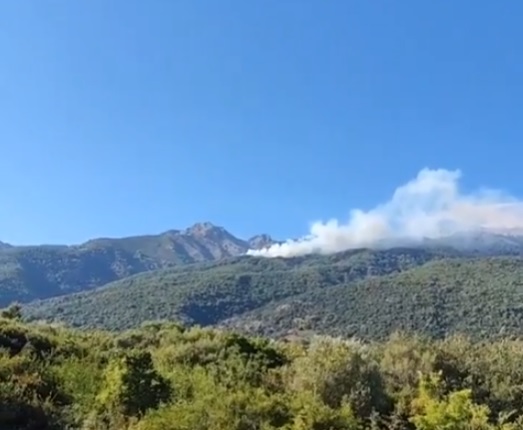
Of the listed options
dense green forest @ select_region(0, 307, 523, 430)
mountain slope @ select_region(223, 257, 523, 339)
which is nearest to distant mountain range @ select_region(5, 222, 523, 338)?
mountain slope @ select_region(223, 257, 523, 339)

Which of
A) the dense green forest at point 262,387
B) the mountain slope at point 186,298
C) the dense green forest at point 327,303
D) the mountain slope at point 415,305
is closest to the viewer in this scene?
the dense green forest at point 262,387

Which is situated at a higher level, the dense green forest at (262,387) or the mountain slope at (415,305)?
the dense green forest at (262,387)

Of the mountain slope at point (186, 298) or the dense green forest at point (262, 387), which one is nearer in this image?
the dense green forest at point (262, 387)

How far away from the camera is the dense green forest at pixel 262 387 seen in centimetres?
880

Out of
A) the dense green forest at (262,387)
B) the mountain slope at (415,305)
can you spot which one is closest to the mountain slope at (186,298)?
the mountain slope at (415,305)

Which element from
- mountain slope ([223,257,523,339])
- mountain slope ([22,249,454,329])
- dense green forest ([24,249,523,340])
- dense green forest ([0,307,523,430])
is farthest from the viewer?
mountain slope ([22,249,454,329])

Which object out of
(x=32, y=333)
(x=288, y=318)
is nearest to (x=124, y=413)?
(x=32, y=333)

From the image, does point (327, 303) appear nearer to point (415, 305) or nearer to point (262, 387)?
point (415, 305)

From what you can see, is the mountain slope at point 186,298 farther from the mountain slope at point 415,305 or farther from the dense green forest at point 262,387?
the dense green forest at point 262,387

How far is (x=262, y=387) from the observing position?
34.8 ft

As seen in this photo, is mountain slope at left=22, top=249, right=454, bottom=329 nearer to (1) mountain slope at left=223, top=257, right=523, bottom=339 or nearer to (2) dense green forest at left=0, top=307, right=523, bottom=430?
(1) mountain slope at left=223, top=257, right=523, bottom=339

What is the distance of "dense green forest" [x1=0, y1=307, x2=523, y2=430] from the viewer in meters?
8.80

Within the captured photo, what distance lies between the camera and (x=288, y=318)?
114250 millimetres

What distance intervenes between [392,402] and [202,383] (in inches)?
109
